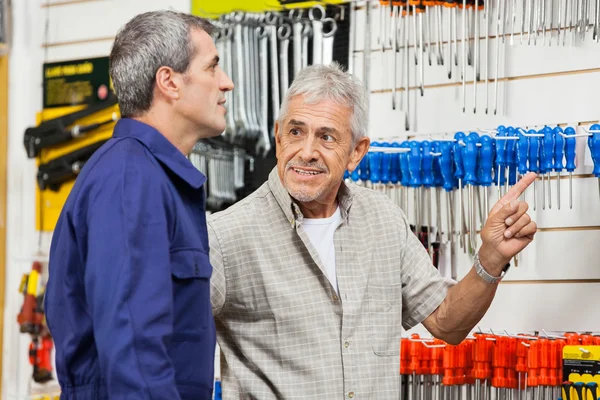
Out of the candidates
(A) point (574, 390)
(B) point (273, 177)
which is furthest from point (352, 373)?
(A) point (574, 390)

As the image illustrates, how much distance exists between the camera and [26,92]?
4430 mm

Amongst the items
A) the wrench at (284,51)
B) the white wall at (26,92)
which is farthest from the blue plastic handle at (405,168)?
the white wall at (26,92)

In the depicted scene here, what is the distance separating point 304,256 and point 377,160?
0.95 meters

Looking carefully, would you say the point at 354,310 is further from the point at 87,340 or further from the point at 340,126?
the point at 87,340

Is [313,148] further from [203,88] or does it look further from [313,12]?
[313,12]

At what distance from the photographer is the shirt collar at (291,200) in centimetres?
230

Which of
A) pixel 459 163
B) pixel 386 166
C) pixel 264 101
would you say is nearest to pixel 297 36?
pixel 264 101

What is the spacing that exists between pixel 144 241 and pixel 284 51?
2.20 m

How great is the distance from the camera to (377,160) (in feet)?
10.3

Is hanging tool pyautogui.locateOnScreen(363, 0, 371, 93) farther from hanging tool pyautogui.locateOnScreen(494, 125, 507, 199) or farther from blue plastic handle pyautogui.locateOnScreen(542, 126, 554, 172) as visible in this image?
blue plastic handle pyautogui.locateOnScreen(542, 126, 554, 172)

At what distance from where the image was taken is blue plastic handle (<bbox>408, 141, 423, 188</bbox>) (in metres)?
3.07

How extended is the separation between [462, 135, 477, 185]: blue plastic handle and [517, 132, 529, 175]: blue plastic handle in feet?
0.48

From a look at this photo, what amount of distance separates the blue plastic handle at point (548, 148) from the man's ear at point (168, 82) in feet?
4.82

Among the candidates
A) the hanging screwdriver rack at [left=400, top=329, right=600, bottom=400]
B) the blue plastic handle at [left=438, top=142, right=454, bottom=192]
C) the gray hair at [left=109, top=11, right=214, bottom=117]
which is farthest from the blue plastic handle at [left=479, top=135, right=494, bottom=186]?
the gray hair at [left=109, top=11, right=214, bottom=117]
